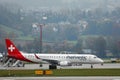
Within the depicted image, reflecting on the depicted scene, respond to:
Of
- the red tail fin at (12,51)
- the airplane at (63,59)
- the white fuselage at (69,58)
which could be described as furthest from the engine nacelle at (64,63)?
the red tail fin at (12,51)

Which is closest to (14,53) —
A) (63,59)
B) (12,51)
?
(12,51)

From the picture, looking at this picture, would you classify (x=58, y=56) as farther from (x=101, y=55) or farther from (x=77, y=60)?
(x=101, y=55)

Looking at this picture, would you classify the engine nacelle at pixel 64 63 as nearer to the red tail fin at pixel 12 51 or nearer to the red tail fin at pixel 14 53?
the red tail fin at pixel 14 53

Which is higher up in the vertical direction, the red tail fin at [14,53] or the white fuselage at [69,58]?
the red tail fin at [14,53]

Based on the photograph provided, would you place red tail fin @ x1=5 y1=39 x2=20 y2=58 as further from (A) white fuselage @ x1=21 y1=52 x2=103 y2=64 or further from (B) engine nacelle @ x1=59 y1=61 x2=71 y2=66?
(B) engine nacelle @ x1=59 y1=61 x2=71 y2=66

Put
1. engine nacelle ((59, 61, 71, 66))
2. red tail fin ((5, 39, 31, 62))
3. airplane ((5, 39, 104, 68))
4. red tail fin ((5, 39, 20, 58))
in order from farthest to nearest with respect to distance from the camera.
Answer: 1. red tail fin ((5, 39, 20, 58))
2. red tail fin ((5, 39, 31, 62))
3. airplane ((5, 39, 104, 68))
4. engine nacelle ((59, 61, 71, 66))

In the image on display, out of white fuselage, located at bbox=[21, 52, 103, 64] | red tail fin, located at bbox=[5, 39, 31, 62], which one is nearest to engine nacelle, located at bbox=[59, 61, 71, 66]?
white fuselage, located at bbox=[21, 52, 103, 64]

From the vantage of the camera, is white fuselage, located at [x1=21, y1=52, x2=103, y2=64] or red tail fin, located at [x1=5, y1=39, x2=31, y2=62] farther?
red tail fin, located at [x1=5, y1=39, x2=31, y2=62]

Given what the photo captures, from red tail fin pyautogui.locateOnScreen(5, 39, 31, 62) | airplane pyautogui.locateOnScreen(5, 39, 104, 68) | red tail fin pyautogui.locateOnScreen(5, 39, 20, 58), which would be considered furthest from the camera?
red tail fin pyautogui.locateOnScreen(5, 39, 20, 58)

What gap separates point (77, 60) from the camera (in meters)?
80.9

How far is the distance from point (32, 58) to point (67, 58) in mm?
6739

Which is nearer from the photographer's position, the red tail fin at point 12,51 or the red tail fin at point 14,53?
the red tail fin at point 14,53

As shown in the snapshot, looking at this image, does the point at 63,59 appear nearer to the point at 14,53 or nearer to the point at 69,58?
the point at 69,58

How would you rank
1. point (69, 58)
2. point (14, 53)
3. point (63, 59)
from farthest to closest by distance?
point (14, 53)
point (63, 59)
point (69, 58)
